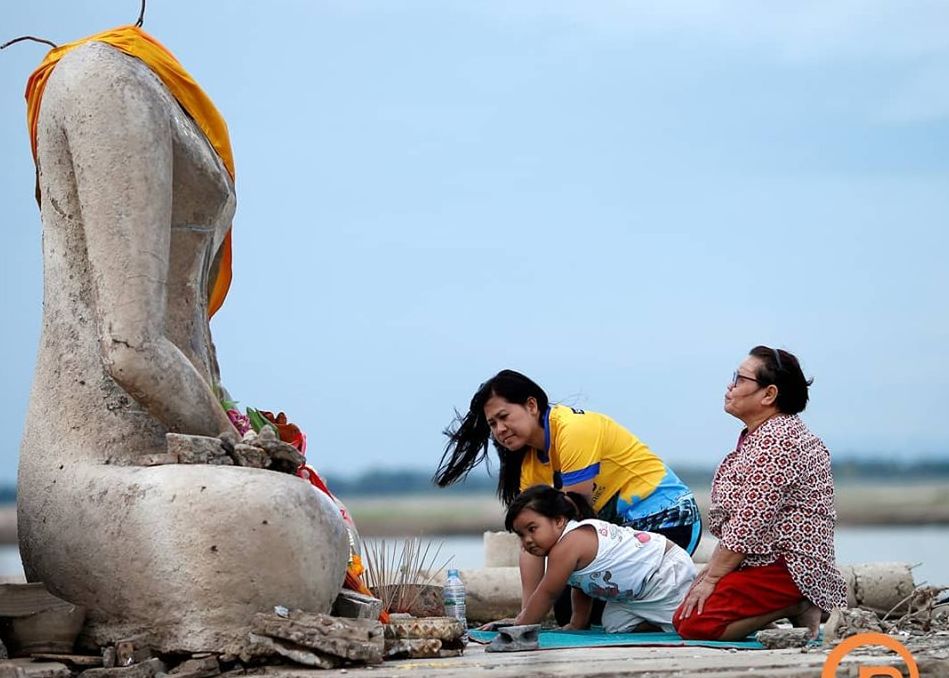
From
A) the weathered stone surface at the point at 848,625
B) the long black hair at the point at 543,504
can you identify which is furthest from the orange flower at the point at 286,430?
the weathered stone surface at the point at 848,625

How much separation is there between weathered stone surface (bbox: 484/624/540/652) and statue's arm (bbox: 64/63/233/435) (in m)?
1.44

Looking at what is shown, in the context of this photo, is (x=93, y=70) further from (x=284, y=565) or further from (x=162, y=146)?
(x=284, y=565)

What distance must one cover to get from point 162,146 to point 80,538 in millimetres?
1466

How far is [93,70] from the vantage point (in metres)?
5.30

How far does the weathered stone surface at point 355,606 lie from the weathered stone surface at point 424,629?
81mm

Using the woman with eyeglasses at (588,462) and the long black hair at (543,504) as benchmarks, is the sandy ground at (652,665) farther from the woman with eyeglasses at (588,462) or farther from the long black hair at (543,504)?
the woman with eyeglasses at (588,462)

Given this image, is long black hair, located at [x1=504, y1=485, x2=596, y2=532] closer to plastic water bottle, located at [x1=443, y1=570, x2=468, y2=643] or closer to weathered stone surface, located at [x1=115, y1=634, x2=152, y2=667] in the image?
plastic water bottle, located at [x1=443, y1=570, x2=468, y2=643]

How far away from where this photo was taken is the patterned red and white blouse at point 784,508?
612 cm

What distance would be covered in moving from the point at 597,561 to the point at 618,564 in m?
0.10

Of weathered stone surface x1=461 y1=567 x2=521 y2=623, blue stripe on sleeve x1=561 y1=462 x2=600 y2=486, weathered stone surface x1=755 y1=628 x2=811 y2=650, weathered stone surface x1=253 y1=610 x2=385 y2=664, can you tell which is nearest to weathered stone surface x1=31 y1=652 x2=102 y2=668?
weathered stone surface x1=253 y1=610 x2=385 y2=664

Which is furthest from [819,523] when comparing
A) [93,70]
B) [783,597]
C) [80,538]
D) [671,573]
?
[93,70]

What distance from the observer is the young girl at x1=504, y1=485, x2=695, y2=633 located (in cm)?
653

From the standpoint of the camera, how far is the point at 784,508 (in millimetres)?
6211

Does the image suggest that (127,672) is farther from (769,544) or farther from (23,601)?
(769,544)
